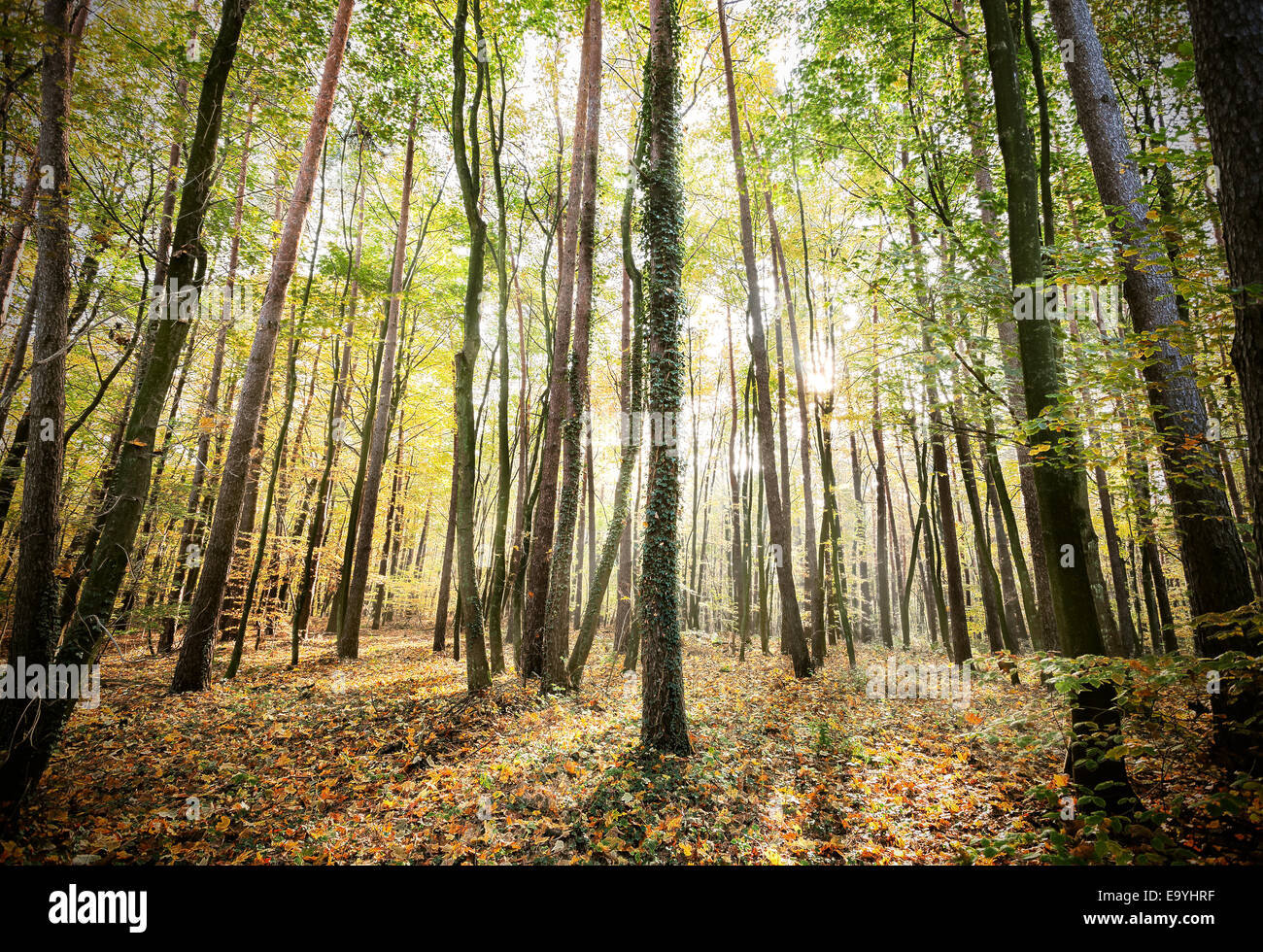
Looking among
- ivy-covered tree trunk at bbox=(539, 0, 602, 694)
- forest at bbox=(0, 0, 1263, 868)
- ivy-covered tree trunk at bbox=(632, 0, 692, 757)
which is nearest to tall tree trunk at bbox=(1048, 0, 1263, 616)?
forest at bbox=(0, 0, 1263, 868)

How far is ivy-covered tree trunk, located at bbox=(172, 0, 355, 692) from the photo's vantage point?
7633 mm

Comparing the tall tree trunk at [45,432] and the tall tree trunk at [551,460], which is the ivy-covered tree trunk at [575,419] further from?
the tall tree trunk at [45,432]

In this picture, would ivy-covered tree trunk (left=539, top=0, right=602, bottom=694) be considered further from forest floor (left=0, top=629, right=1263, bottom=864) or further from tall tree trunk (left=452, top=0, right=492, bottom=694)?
tall tree trunk (left=452, top=0, right=492, bottom=694)

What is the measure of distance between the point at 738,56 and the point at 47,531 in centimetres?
1514

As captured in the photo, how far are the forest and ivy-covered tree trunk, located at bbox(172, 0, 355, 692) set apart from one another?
0.07 m

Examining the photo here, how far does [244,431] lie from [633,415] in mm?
6847

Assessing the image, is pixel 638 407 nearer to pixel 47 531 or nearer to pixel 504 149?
pixel 504 149

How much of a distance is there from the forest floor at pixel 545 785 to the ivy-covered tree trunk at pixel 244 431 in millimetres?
666

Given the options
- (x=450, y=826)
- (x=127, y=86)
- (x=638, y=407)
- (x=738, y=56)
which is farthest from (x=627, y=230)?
(x=450, y=826)

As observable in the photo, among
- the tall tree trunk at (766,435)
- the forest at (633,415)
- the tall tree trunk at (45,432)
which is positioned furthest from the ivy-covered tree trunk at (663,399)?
the tall tree trunk at (45,432)

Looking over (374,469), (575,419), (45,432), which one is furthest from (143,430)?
(374,469)

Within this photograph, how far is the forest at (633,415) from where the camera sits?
362 centimetres

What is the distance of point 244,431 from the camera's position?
795 cm

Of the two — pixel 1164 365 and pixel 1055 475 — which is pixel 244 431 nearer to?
pixel 1055 475
